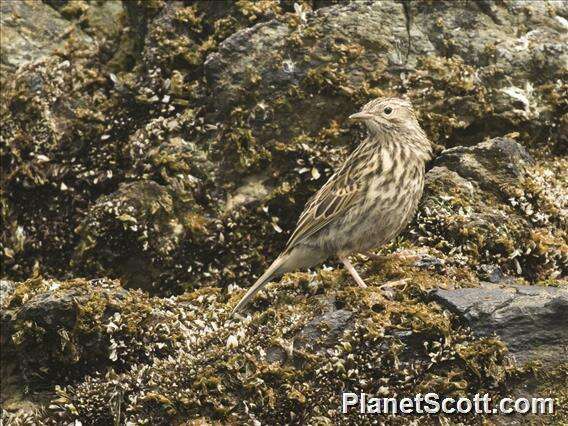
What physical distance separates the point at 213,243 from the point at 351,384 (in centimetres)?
292

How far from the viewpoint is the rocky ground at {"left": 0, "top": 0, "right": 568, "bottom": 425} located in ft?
23.8

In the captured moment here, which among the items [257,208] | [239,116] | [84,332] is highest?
[239,116]

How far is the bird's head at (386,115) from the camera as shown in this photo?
9.27 metres

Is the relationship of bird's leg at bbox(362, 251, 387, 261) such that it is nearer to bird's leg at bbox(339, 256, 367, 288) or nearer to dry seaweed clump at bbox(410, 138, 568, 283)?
bird's leg at bbox(339, 256, 367, 288)

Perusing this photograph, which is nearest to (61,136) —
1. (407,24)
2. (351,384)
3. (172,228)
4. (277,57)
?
(172,228)

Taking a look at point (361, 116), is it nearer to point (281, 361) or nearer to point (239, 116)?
point (239, 116)

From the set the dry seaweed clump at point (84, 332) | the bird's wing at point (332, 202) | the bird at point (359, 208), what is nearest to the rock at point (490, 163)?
the bird at point (359, 208)

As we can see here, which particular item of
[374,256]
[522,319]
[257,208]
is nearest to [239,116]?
[257,208]

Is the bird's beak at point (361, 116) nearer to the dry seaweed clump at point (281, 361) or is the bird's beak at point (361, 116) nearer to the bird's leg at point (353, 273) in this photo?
the bird's leg at point (353, 273)

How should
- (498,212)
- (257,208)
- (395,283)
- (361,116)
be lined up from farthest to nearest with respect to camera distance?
1. (257,208)
2. (361,116)
3. (498,212)
4. (395,283)

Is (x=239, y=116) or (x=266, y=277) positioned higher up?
(x=239, y=116)

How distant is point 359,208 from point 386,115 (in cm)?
114

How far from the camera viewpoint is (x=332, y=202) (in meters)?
8.83

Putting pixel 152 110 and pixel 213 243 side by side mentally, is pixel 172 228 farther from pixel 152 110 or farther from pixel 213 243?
pixel 152 110
